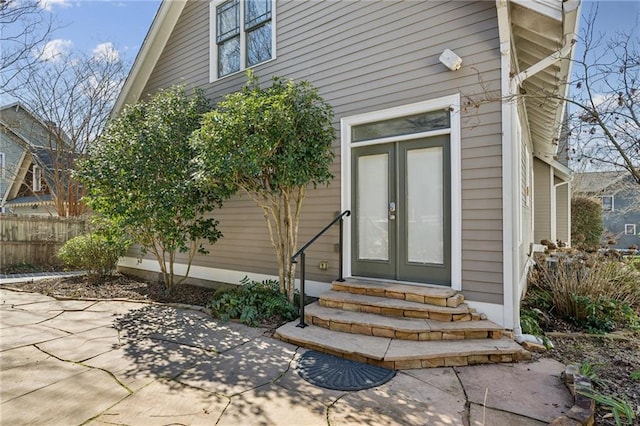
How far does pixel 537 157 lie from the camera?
361 inches

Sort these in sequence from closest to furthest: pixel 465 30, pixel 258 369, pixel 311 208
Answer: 1. pixel 258 369
2. pixel 465 30
3. pixel 311 208

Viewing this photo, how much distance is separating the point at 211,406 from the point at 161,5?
7.56 meters

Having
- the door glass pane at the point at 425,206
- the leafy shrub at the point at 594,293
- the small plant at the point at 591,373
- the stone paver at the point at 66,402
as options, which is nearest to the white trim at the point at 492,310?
the door glass pane at the point at 425,206

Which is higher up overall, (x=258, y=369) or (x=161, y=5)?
(x=161, y=5)

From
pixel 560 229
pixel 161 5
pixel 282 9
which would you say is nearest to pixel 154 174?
pixel 282 9

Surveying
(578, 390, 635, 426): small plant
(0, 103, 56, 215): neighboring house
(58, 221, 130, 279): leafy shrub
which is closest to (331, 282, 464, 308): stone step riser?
(578, 390, 635, 426): small plant

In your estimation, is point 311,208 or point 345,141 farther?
point 311,208

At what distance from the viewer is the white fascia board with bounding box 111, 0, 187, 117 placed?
280 inches

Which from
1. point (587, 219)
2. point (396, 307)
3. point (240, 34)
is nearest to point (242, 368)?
point (396, 307)

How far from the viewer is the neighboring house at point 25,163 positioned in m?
11.6

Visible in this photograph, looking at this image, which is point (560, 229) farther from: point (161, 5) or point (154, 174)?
point (161, 5)

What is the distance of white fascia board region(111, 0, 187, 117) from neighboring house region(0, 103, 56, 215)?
497cm

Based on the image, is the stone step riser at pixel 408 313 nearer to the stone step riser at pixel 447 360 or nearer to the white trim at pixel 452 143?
the white trim at pixel 452 143

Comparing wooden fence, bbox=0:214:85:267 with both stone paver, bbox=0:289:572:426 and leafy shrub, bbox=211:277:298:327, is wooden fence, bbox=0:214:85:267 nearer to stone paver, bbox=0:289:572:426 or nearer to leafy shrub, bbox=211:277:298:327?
stone paver, bbox=0:289:572:426
